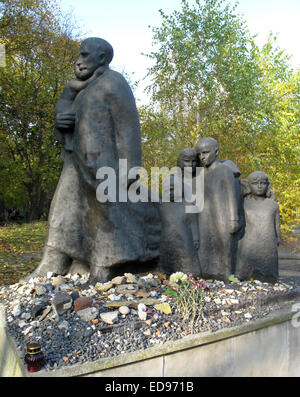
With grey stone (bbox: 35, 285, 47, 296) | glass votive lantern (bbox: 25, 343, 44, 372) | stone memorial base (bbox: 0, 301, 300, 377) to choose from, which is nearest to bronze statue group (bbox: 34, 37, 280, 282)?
grey stone (bbox: 35, 285, 47, 296)

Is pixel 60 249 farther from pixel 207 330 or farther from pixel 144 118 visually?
pixel 144 118

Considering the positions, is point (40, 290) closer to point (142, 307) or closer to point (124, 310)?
point (124, 310)

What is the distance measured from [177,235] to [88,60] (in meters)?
2.04

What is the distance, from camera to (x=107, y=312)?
2.95 metres

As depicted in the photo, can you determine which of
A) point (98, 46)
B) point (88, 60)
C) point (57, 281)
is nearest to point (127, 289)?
point (57, 281)

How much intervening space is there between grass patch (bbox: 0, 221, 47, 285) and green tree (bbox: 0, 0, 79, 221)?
469 centimetres

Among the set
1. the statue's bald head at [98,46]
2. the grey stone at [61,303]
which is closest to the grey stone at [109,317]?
the grey stone at [61,303]

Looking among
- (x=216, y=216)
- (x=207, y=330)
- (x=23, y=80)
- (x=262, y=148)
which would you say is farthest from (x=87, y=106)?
(x=23, y=80)

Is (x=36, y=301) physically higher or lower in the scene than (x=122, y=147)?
lower

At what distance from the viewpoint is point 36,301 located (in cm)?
314

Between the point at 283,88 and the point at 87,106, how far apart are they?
12.5 meters

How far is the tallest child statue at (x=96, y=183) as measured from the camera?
3.67 metres

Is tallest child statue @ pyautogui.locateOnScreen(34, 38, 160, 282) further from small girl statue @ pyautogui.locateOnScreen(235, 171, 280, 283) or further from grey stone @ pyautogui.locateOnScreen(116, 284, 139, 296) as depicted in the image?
small girl statue @ pyautogui.locateOnScreen(235, 171, 280, 283)

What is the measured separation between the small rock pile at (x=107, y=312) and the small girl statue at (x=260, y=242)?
317 mm
